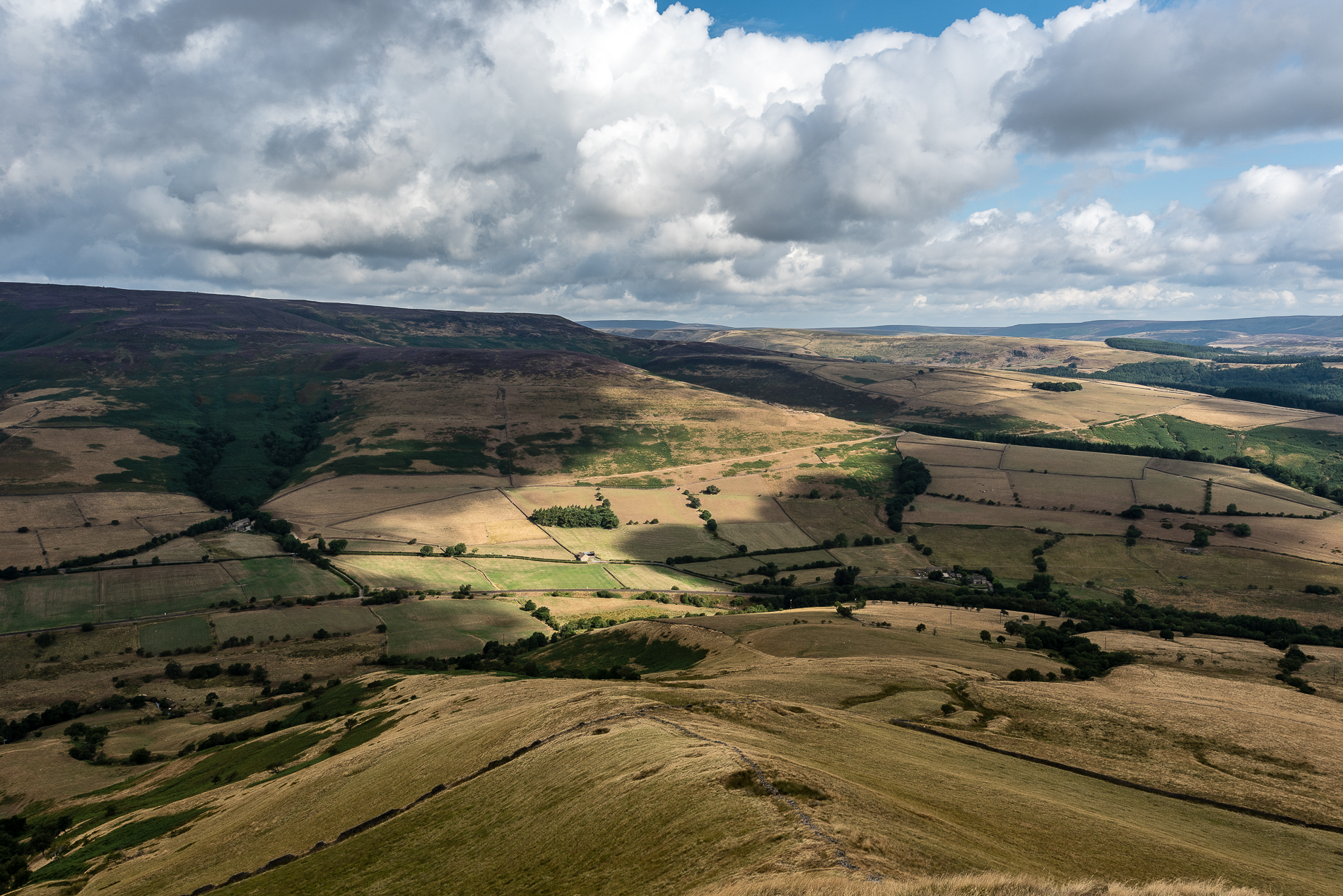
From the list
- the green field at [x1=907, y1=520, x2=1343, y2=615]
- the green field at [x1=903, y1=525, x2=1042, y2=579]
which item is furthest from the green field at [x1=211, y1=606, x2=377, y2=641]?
the green field at [x1=907, y1=520, x2=1343, y2=615]

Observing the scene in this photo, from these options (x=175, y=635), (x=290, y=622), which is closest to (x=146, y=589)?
(x=175, y=635)

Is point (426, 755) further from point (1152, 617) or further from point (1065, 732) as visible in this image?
point (1152, 617)

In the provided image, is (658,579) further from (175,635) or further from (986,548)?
(175,635)

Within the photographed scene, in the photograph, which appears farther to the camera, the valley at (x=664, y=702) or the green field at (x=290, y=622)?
the green field at (x=290, y=622)

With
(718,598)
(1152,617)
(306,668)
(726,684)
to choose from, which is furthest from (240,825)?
(1152,617)

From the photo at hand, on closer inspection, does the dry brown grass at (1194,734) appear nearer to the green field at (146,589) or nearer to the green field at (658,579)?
the green field at (658,579)

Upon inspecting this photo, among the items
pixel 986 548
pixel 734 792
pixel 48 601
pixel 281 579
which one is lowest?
pixel 281 579

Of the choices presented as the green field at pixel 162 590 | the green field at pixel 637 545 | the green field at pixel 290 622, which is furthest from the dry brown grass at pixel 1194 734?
the green field at pixel 162 590
